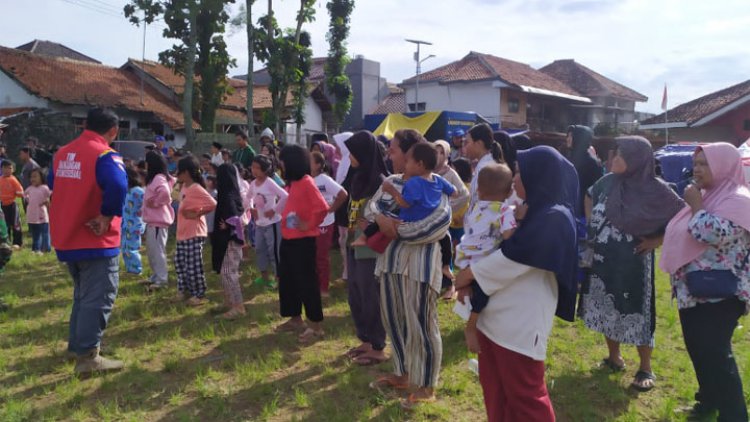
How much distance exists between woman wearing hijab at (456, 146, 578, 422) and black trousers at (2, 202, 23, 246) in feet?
30.2

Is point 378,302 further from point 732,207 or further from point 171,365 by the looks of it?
point 732,207

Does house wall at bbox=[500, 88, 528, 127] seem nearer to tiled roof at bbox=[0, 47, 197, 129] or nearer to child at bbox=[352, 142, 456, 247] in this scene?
tiled roof at bbox=[0, 47, 197, 129]

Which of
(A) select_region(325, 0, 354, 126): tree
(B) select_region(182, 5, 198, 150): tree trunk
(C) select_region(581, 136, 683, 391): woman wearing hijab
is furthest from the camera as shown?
(A) select_region(325, 0, 354, 126): tree

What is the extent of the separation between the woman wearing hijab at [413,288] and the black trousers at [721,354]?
5.23ft

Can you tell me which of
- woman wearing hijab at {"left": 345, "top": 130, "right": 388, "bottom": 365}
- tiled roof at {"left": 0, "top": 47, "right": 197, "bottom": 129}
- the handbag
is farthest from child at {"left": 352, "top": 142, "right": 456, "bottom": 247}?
tiled roof at {"left": 0, "top": 47, "right": 197, "bottom": 129}

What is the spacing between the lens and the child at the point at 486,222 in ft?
8.82

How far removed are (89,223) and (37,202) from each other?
5.72m

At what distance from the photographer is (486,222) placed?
3156 mm

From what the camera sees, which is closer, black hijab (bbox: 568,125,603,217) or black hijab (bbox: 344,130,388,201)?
black hijab (bbox: 344,130,388,201)

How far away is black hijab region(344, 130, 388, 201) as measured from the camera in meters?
4.28

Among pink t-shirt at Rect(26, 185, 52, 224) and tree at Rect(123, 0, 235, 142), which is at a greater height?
tree at Rect(123, 0, 235, 142)

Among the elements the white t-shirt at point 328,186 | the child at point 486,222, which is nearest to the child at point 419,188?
the child at point 486,222

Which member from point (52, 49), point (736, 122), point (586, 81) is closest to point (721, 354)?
point (736, 122)

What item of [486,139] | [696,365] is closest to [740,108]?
[486,139]
